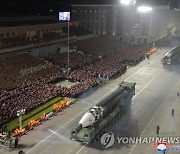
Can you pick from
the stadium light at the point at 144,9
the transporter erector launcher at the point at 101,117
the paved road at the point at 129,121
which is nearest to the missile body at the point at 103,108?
the transporter erector launcher at the point at 101,117

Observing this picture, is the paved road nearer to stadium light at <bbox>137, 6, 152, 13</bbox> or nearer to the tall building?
the tall building

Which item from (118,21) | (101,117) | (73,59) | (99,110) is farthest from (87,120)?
(118,21)

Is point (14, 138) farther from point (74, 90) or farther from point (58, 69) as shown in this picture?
point (58, 69)

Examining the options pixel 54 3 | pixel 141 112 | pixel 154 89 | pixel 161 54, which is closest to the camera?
pixel 141 112

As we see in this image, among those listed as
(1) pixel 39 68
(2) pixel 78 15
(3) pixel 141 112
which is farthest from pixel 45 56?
(2) pixel 78 15

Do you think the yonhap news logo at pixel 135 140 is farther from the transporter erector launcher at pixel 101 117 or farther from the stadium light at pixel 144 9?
the stadium light at pixel 144 9

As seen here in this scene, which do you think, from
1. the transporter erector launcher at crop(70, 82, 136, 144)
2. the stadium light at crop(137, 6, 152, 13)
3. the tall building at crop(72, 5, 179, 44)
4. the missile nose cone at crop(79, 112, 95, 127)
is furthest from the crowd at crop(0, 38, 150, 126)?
the stadium light at crop(137, 6, 152, 13)
